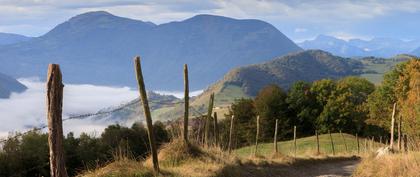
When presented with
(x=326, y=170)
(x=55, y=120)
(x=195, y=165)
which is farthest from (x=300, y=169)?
(x=55, y=120)

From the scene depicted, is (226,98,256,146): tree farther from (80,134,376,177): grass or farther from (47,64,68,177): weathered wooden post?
(47,64,68,177): weathered wooden post

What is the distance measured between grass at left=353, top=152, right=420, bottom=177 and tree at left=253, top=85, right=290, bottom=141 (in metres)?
63.9

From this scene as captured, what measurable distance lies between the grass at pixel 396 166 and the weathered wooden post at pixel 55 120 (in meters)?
9.69

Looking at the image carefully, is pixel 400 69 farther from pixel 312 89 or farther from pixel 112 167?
pixel 112 167

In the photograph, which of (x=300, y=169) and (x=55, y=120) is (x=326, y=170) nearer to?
(x=300, y=169)

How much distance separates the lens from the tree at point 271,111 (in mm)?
81938

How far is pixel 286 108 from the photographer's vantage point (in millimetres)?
85250

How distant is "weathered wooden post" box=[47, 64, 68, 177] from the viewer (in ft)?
29.0

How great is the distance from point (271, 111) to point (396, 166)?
68.7 m

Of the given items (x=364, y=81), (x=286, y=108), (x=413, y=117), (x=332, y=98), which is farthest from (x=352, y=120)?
(x=413, y=117)

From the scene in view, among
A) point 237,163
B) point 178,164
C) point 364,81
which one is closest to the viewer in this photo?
point 178,164

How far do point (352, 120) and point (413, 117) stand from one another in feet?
82.3

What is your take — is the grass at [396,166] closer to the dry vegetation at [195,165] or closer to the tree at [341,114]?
the dry vegetation at [195,165]

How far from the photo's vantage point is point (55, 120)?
350 inches
